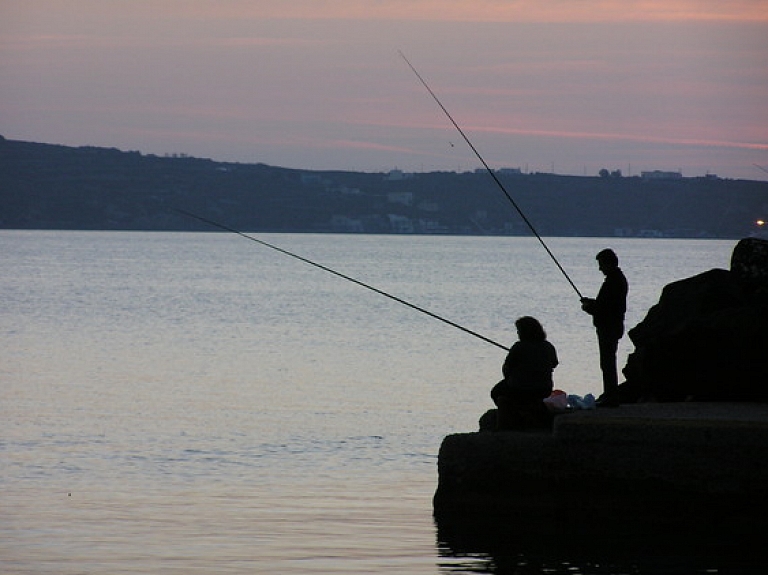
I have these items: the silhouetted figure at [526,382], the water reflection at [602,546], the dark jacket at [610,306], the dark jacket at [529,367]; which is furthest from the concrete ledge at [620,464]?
the dark jacket at [610,306]

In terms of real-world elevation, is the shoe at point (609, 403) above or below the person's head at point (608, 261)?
below

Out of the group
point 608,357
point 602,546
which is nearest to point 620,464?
point 602,546

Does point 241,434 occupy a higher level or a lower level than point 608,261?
lower

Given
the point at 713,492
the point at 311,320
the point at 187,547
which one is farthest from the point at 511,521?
the point at 311,320

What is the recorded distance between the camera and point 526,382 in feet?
31.1

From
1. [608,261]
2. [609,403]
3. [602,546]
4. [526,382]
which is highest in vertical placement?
→ [608,261]

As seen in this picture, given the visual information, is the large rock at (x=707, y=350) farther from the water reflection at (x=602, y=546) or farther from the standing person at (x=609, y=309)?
the water reflection at (x=602, y=546)

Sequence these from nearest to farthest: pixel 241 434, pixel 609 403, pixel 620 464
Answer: pixel 620 464, pixel 609 403, pixel 241 434

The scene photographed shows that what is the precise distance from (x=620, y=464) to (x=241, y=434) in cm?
693

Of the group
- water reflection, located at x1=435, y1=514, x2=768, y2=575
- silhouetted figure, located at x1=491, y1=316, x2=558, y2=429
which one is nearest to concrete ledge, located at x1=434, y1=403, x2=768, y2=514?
water reflection, located at x1=435, y1=514, x2=768, y2=575

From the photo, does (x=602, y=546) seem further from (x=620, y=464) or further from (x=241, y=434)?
(x=241, y=434)

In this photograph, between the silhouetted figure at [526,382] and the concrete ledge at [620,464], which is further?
the silhouetted figure at [526,382]

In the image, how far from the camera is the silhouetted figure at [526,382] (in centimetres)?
948

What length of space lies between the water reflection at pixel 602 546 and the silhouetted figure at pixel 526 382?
24.7 inches
